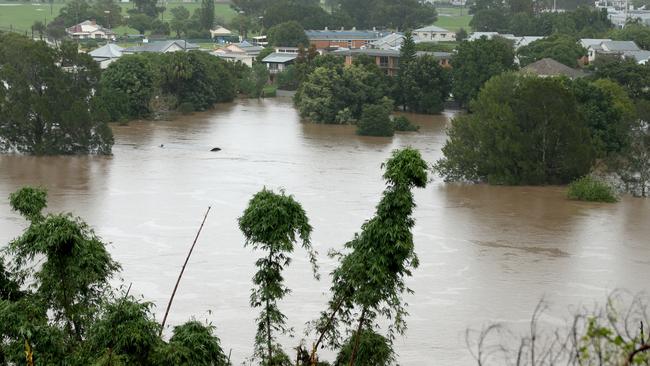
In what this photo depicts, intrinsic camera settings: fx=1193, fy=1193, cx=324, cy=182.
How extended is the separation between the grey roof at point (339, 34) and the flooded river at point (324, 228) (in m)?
18.9

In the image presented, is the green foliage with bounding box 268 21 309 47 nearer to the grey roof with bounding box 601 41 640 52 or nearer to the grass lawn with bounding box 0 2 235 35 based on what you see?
the grey roof with bounding box 601 41 640 52

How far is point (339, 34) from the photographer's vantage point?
1683 inches

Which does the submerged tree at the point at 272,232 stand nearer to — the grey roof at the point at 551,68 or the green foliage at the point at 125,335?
the green foliage at the point at 125,335

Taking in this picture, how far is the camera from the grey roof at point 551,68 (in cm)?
2964

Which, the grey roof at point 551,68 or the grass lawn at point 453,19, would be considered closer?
the grey roof at point 551,68

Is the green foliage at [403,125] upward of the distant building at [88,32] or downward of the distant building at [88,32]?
downward

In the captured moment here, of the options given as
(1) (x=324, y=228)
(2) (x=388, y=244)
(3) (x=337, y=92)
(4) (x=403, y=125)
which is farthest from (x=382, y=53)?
(2) (x=388, y=244)

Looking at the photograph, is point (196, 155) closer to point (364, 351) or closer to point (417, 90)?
point (417, 90)

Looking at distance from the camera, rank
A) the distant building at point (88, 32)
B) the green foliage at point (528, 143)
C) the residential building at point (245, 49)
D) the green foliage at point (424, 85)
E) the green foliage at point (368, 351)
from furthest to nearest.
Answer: the distant building at point (88, 32) < the residential building at point (245, 49) < the green foliage at point (424, 85) < the green foliage at point (528, 143) < the green foliage at point (368, 351)

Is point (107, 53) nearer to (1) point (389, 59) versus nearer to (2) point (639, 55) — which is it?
(1) point (389, 59)

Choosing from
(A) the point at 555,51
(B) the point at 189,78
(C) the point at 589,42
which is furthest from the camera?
(C) the point at 589,42

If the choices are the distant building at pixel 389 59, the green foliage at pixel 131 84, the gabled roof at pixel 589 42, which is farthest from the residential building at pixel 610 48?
the green foliage at pixel 131 84

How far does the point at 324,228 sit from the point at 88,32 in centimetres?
3297

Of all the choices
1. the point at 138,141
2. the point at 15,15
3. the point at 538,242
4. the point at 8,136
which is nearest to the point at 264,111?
the point at 138,141
